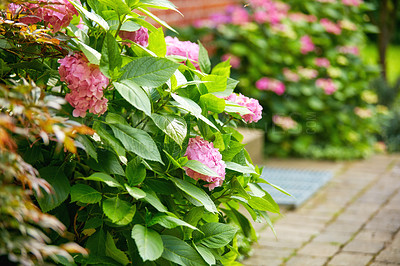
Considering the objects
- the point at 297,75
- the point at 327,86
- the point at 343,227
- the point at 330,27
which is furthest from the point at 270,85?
the point at 343,227

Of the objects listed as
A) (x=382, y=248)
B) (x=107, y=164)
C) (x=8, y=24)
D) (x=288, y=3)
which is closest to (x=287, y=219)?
(x=382, y=248)

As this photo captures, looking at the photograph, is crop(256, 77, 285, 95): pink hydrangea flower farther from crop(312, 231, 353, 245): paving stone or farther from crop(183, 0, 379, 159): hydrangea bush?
crop(312, 231, 353, 245): paving stone

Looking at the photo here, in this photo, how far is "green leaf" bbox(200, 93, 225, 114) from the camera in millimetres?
1869

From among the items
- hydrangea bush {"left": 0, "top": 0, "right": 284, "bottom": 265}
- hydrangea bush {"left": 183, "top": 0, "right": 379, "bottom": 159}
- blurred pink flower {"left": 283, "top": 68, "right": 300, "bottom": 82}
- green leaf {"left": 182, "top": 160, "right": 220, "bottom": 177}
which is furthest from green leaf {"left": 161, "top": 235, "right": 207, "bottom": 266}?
blurred pink flower {"left": 283, "top": 68, "right": 300, "bottom": 82}

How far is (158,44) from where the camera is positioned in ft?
6.16

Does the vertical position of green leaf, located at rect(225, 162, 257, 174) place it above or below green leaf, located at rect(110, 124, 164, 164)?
below

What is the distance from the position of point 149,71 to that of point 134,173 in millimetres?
308

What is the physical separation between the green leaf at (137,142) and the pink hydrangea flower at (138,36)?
392 millimetres

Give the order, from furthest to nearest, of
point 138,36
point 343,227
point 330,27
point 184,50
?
point 330,27 < point 343,227 < point 184,50 < point 138,36

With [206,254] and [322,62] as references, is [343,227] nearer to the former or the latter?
[206,254]

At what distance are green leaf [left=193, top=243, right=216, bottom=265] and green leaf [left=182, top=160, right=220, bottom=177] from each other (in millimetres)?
237

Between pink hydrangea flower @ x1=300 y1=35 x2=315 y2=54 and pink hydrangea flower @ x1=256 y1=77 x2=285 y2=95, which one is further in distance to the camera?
pink hydrangea flower @ x1=300 y1=35 x2=315 y2=54

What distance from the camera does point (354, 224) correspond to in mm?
3645

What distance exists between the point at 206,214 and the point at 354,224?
Result: 1.94 meters
